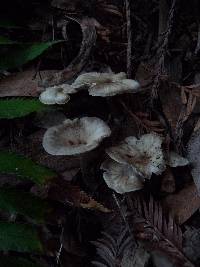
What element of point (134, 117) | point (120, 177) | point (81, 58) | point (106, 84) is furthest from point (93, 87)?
point (120, 177)

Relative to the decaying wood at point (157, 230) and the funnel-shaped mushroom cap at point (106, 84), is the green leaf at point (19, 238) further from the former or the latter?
the funnel-shaped mushroom cap at point (106, 84)

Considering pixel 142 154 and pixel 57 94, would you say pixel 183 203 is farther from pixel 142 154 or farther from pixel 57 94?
pixel 57 94

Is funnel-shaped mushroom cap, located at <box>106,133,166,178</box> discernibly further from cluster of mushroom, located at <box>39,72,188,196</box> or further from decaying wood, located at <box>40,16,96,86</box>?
decaying wood, located at <box>40,16,96,86</box>

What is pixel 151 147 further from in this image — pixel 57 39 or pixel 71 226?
pixel 57 39

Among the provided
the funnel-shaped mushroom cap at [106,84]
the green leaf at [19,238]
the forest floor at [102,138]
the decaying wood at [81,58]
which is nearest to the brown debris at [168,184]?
the forest floor at [102,138]

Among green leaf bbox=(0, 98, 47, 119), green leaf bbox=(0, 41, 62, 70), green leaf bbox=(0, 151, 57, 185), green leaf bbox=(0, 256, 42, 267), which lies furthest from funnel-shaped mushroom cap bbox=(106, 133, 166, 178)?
green leaf bbox=(0, 41, 62, 70)

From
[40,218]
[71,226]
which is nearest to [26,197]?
[40,218]
